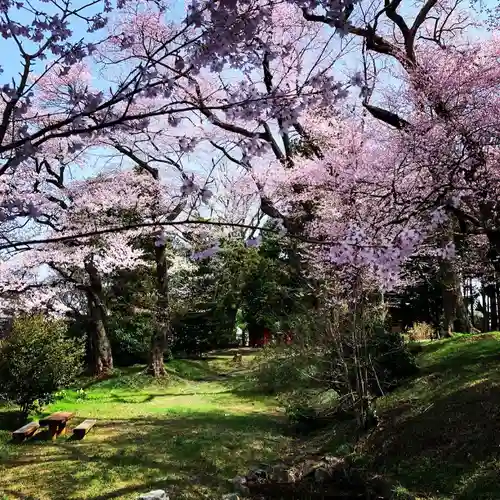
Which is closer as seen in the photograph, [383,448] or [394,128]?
[383,448]

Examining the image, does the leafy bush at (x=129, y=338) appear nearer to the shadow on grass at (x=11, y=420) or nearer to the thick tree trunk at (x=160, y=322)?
the thick tree trunk at (x=160, y=322)

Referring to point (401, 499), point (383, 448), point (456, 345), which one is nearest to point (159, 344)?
point (456, 345)

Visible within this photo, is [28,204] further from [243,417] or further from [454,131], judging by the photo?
[243,417]

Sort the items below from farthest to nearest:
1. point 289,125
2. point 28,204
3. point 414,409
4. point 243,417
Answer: point 243,417 → point 414,409 → point 289,125 → point 28,204

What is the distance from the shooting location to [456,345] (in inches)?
431

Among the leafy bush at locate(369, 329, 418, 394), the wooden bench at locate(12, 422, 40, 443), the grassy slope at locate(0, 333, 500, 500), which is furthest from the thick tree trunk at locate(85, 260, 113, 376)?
the leafy bush at locate(369, 329, 418, 394)

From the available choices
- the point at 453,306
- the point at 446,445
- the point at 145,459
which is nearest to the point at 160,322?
the point at 453,306

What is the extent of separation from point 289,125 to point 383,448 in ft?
15.9

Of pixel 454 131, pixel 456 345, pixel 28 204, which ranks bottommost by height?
pixel 456 345

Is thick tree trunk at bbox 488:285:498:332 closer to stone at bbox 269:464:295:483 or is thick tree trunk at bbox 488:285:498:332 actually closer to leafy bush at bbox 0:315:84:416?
stone at bbox 269:464:295:483

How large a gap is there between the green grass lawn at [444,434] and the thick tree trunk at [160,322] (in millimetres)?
7438

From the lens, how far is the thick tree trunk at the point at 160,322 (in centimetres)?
1430

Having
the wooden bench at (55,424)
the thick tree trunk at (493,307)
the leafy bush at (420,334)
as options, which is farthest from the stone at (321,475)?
the thick tree trunk at (493,307)

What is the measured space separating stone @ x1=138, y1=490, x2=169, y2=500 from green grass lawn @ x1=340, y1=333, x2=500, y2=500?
233cm
